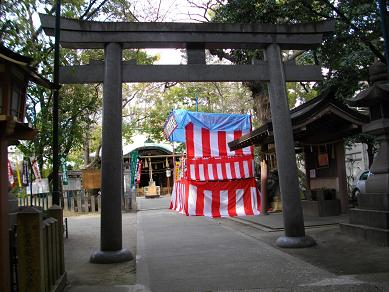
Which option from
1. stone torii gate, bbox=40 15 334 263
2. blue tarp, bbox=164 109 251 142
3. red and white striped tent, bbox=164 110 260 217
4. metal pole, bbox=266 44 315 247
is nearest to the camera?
stone torii gate, bbox=40 15 334 263

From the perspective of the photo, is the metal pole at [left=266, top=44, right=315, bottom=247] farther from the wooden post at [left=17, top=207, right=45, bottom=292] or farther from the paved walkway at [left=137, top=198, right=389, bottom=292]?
the wooden post at [left=17, top=207, right=45, bottom=292]

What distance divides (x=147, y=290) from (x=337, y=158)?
978 cm

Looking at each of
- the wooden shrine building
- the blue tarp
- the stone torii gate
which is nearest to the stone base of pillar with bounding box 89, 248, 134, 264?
the stone torii gate

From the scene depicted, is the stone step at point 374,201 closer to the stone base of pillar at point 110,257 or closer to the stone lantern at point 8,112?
the stone base of pillar at point 110,257

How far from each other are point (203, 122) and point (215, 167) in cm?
205

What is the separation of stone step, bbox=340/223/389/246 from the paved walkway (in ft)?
6.06

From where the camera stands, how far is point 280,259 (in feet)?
25.7

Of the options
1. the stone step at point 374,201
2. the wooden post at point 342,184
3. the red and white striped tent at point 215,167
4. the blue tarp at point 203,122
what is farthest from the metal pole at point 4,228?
the blue tarp at point 203,122

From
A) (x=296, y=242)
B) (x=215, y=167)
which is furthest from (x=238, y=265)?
(x=215, y=167)

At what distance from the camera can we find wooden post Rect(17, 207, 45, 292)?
4801mm

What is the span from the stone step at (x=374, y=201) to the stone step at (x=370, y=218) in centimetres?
14

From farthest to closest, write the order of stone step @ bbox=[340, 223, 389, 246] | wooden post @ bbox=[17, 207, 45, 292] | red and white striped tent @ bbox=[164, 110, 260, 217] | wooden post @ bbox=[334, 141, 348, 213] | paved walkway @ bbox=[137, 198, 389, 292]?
red and white striped tent @ bbox=[164, 110, 260, 217], wooden post @ bbox=[334, 141, 348, 213], stone step @ bbox=[340, 223, 389, 246], paved walkway @ bbox=[137, 198, 389, 292], wooden post @ bbox=[17, 207, 45, 292]

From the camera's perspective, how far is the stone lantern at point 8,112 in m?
4.61

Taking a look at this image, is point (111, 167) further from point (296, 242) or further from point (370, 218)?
point (370, 218)
